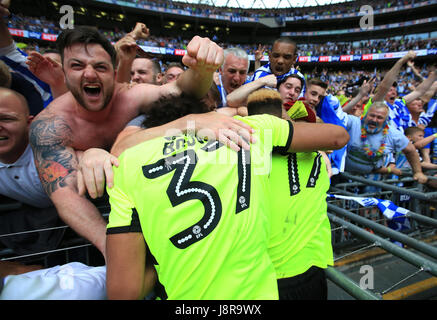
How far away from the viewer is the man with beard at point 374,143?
10.2 feet

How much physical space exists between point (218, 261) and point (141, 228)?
0.31 meters

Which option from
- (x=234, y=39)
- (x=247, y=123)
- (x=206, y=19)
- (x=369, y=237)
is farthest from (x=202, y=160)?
(x=234, y=39)

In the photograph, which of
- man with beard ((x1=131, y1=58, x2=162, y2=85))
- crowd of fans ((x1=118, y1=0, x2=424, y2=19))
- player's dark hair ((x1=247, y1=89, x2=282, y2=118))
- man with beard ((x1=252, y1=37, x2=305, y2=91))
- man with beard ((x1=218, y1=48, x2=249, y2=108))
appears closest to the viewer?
player's dark hair ((x1=247, y1=89, x2=282, y2=118))

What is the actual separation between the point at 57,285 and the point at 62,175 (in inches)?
24.5

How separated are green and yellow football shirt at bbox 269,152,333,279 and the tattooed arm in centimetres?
91

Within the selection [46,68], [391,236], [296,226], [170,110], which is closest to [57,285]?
[170,110]

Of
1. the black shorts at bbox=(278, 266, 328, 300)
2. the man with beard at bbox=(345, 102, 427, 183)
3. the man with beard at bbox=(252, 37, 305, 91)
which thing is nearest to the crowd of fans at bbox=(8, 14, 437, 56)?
the man with beard at bbox=(252, 37, 305, 91)

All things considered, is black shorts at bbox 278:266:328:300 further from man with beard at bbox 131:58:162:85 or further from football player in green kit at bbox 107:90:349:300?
man with beard at bbox 131:58:162:85

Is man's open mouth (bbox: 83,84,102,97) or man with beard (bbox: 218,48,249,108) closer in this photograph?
man's open mouth (bbox: 83,84,102,97)

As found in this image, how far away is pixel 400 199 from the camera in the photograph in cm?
325

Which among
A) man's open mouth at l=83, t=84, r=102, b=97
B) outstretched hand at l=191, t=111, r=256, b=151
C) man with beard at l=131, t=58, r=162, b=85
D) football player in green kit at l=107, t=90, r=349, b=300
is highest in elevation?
man with beard at l=131, t=58, r=162, b=85

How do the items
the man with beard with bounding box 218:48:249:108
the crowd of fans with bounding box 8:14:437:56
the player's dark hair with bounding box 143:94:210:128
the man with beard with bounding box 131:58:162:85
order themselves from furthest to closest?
the crowd of fans with bounding box 8:14:437:56
the man with beard with bounding box 131:58:162:85
the man with beard with bounding box 218:48:249:108
the player's dark hair with bounding box 143:94:210:128

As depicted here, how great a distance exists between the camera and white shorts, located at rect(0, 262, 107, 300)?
863mm

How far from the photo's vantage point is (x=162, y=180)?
84 cm
